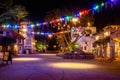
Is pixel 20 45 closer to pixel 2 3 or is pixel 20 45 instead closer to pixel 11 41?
pixel 11 41

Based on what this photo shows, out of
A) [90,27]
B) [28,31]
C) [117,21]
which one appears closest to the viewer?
[117,21]

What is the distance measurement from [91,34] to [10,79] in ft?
185

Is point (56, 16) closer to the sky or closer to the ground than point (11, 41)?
closer to the sky

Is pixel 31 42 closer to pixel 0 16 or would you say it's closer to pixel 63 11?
pixel 63 11

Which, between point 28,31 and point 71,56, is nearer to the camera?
point 71,56

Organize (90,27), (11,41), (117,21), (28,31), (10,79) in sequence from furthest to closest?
1. (28,31)
2. (90,27)
3. (11,41)
4. (117,21)
5. (10,79)

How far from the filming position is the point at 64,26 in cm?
5422

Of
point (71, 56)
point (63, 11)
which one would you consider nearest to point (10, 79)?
point (71, 56)

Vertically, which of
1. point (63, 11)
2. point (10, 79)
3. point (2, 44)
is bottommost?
point (10, 79)

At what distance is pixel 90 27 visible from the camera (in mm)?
67875

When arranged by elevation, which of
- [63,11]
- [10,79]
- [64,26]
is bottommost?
[10,79]

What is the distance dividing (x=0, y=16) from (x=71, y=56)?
15.6 m

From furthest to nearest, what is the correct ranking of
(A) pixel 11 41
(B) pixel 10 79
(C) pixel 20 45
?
(C) pixel 20 45, (A) pixel 11 41, (B) pixel 10 79

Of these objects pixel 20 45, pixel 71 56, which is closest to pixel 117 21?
pixel 71 56
